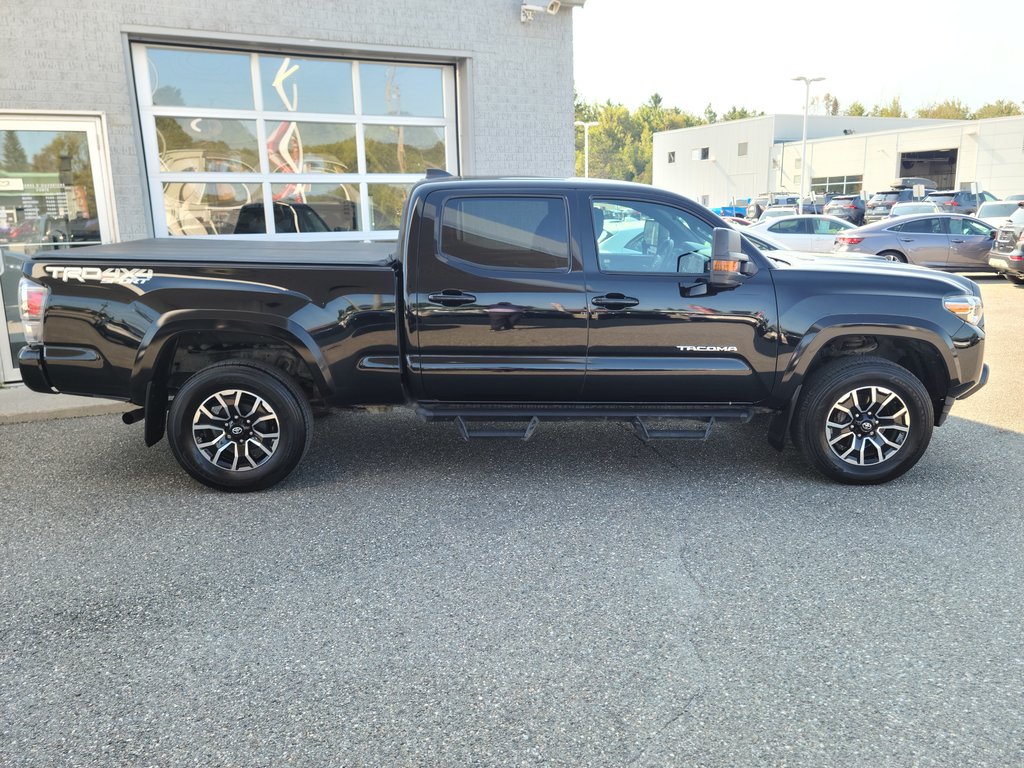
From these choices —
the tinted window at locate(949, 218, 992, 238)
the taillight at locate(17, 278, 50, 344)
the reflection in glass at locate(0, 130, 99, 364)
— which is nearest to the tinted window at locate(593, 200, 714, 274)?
the taillight at locate(17, 278, 50, 344)

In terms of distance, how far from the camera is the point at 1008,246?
1548 cm

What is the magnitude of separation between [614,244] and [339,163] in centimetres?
513

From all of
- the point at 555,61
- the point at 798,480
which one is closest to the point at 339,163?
the point at 555,61

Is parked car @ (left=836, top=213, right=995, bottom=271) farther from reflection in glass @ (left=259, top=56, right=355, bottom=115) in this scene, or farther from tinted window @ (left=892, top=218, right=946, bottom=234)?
reflection in glass @ (left=259, top=56, right=355, bottom=115)

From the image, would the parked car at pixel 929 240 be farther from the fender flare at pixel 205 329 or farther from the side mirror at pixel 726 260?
the fender flare at pixel 205 329

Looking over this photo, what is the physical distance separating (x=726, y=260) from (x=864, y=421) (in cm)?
139

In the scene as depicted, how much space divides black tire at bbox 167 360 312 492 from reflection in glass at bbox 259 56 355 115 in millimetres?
4819

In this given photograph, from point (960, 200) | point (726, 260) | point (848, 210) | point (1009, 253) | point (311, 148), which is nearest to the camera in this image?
point (726, 260)

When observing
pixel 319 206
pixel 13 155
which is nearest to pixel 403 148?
pixel 319 206

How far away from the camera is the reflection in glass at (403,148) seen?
925 cm

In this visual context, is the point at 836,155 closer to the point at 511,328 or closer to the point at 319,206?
the point at 319,206

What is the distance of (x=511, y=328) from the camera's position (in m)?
4.95

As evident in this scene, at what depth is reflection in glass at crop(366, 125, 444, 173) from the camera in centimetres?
925

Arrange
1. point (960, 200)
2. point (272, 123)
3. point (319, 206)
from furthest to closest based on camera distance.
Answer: point (960, 200), point (319, 206), point (272, 123)
